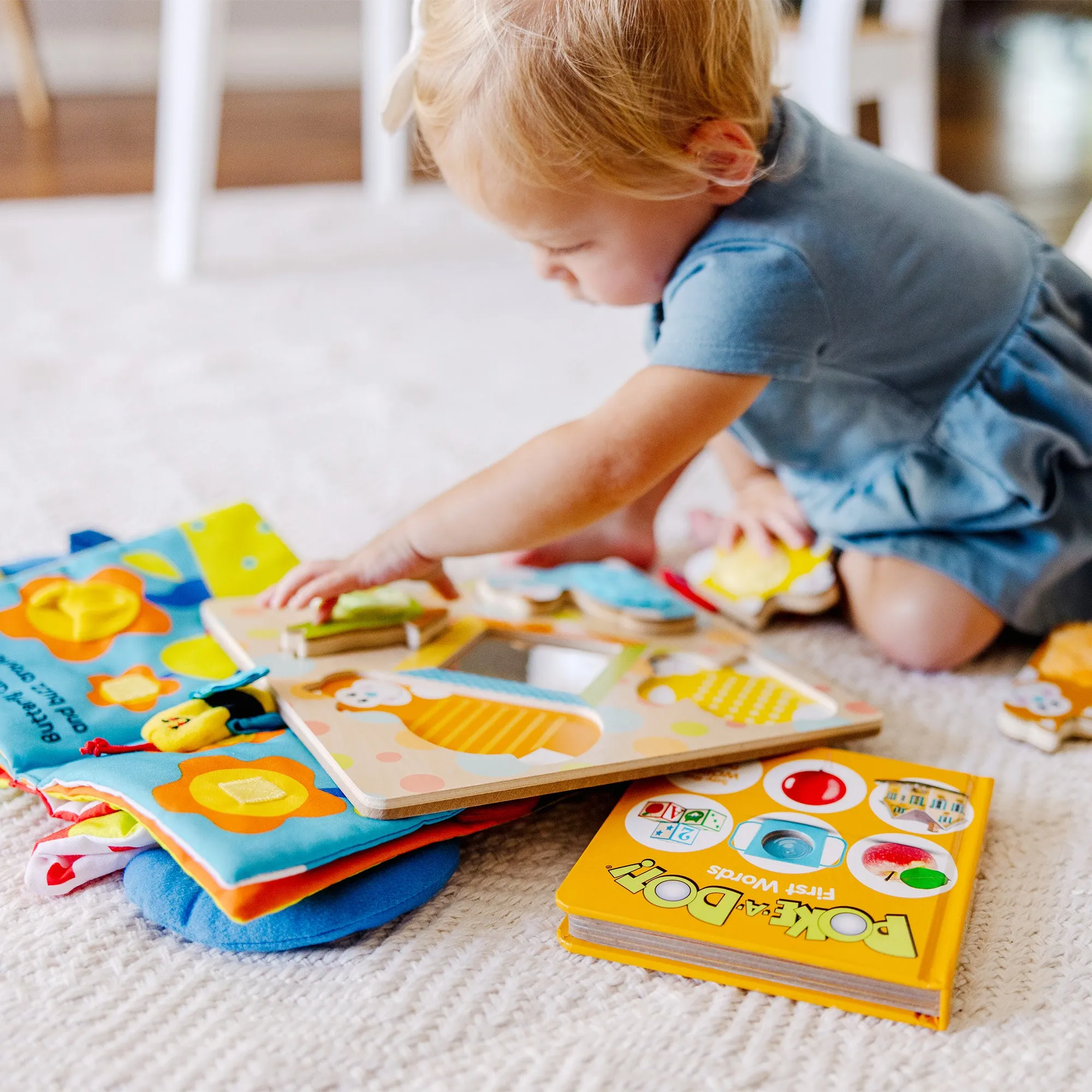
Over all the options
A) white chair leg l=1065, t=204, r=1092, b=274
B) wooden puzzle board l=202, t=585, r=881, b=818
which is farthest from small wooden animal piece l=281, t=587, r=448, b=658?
white chair leg l=1065, t=204, r=1092, b=274

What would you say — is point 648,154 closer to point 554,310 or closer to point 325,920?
point 325,920

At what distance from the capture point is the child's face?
661 millimetres

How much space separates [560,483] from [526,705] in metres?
0.12

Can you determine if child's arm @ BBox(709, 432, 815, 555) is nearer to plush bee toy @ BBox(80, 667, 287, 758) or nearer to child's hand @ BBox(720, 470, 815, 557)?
child's hand @ BBox(720, 470, 815, 557)

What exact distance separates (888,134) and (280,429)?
89 centimetres

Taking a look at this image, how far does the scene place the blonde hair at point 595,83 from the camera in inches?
24.4

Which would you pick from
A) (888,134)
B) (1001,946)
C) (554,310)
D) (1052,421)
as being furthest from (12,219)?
(1001,946)

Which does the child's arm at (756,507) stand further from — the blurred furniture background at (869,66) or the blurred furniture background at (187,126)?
the blurred furniture background at (187,126)

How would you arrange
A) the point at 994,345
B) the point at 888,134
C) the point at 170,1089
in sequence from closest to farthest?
the point at 170,1089
the point at 994,345
the point at 888,134

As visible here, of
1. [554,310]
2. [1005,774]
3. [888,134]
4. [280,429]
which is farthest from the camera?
[888,134]

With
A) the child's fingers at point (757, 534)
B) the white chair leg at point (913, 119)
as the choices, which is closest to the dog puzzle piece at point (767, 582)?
the child's fingers at point (757, 534)

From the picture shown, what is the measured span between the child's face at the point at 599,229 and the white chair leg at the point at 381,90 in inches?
37.8

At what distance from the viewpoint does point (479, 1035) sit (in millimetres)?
490

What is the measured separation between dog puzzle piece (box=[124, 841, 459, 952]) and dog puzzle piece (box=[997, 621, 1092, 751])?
0.35 meters
